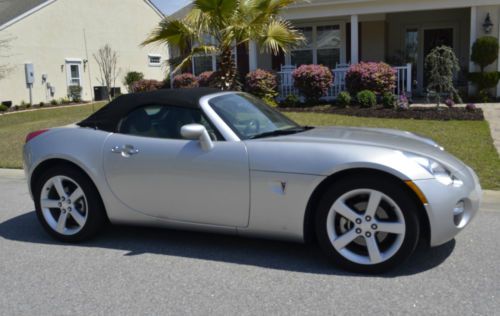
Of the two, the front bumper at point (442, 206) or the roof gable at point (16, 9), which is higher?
the roof gable at point (16, 9)

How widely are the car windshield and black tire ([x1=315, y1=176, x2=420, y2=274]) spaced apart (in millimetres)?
913

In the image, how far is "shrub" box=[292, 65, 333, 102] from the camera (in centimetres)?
1520

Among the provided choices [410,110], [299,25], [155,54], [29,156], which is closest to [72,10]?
[155,54]

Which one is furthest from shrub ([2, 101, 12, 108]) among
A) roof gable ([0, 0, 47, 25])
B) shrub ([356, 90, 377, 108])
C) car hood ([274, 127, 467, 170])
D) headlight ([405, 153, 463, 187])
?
headlight ([405, 153, 463, 187])

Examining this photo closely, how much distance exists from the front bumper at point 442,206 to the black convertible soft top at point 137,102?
2111 mm

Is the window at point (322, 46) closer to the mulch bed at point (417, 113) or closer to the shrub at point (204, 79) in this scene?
the shrub at point (204, 79)

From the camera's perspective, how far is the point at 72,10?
1167 inches

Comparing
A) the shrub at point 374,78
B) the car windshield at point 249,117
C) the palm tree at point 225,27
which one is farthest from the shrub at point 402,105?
the car windshield at point 249,117

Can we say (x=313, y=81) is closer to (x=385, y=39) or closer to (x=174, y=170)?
(x=385, y=39)

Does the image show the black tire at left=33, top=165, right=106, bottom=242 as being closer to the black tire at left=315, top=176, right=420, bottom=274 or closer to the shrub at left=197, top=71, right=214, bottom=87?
the black tire at left=315, top=176, right=420, bottom=274

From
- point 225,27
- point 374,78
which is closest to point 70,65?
point 374,78

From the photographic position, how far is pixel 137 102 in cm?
495

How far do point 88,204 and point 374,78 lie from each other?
36.7 ft

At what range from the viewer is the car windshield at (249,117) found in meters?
4.57
